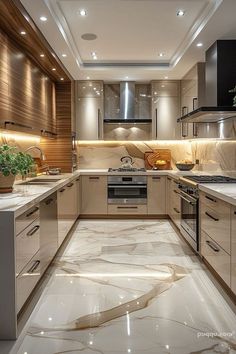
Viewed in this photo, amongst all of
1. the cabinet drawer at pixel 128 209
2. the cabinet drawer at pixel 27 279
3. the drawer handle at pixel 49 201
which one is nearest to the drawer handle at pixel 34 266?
the cabinet drawer at pixel 27 279

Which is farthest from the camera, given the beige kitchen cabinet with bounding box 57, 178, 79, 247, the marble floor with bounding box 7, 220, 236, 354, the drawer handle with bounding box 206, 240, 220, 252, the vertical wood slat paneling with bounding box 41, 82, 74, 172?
the vertical wood slat paneling with bounding box 41, 82, 74, 172

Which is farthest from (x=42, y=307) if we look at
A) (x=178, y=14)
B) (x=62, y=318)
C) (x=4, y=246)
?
(x=178, y=14)

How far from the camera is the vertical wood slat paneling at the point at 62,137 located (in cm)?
576

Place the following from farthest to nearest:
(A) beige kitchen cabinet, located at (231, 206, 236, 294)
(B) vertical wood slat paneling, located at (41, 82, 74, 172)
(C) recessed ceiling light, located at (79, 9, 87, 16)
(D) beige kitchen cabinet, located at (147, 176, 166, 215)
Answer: (D) beige kitchen cabinet, located at (147, 176, 166, 215)
(B) vertical wood slat paneling, located at (41, 82, 74, 172)
(C) recessed ceiling light, located at (79, 9, 87, 16)
(A) beige kitchen cabinet, located at (231, 206, 236, 294)

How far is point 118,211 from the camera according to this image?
19.6 feet

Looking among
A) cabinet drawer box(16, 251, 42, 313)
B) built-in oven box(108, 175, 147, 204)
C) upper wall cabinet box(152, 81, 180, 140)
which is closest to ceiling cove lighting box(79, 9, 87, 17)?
cabinet drawer box(16, 251, 42, 313)

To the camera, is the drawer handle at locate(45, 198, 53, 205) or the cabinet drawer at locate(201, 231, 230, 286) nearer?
the cabinet drawer at locate(201, 231, 230, 286)

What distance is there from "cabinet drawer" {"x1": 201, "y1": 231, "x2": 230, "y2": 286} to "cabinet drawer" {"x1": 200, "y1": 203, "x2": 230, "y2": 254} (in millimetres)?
52

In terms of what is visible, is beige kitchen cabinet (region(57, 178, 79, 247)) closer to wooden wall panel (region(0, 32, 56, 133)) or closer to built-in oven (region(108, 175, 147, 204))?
built-in oven (region(108, 175, 147, 204))

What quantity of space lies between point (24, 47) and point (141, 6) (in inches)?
53.1

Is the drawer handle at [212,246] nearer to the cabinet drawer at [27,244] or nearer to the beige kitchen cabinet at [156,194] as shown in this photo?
the cabinet drawer at [27,244]

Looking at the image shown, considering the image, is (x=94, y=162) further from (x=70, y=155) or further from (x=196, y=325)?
(x=196, y=325)

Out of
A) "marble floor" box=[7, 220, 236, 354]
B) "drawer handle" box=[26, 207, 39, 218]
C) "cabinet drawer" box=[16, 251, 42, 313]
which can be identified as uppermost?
"drawer handle" box=[26, 207, 39, 218]

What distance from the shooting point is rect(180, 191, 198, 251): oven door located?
12.2ft
